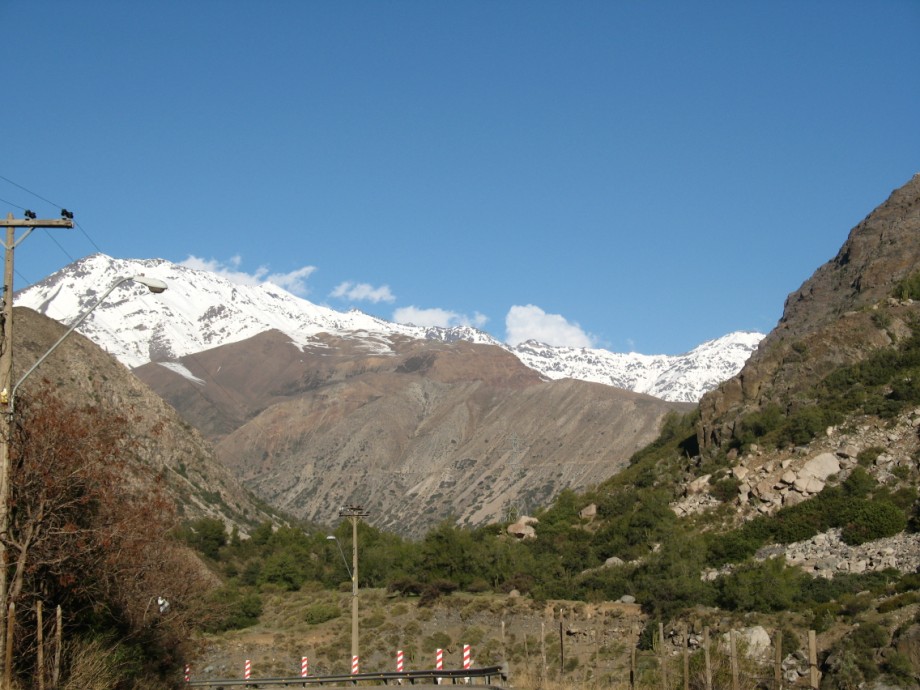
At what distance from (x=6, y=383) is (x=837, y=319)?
83.0 metres

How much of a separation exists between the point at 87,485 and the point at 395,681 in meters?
17.5

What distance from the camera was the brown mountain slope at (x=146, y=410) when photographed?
11012 centimetres

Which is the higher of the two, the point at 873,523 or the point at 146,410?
the point at 146,410

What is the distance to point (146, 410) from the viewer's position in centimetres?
12925

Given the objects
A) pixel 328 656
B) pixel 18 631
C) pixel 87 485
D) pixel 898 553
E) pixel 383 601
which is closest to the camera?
pixel 18 631

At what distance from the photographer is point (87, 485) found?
66.2 ft

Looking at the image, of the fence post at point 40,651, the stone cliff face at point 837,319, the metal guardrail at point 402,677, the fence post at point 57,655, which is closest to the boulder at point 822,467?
the stone cliff face at point 837,319

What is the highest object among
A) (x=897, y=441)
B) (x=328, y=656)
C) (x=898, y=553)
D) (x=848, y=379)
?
(x=848, y=379)

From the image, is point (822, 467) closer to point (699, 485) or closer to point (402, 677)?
point (699, 485)

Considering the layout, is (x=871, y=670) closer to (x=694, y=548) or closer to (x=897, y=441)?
(x=694, y=548)

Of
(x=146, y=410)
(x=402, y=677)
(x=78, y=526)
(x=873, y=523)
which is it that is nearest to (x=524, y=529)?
(x=873, y=523)

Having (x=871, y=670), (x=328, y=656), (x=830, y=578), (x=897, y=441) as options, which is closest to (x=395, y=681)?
(x=871, y=670)

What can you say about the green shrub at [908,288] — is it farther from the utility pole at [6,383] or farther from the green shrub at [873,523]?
the utility pole at [6,383]

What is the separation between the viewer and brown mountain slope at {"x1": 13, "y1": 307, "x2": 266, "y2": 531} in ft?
361
